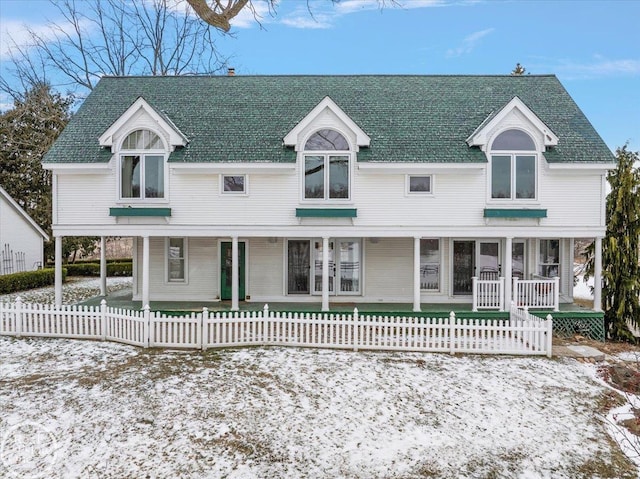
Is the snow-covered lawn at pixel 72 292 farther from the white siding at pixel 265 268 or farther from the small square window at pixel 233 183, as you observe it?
the small square window at pixel 233 183

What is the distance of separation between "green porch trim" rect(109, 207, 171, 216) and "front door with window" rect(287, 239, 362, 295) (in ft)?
14.5

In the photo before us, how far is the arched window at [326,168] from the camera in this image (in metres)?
13.4

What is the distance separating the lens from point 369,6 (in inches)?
444

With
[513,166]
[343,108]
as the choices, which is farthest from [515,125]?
[343,108]

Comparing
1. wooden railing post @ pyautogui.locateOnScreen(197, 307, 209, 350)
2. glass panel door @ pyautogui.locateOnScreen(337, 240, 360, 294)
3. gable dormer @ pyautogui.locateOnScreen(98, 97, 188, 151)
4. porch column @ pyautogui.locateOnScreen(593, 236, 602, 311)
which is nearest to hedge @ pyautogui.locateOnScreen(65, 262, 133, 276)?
gable dormer @ pyautogui.locateOnScreen(98, 97, 188, 151)

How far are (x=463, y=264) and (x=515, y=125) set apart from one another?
4.93 meters

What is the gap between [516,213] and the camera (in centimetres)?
1308

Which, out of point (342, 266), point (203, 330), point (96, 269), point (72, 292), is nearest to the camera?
point (203, 330)

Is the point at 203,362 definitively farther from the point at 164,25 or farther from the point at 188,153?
the point at 164,25

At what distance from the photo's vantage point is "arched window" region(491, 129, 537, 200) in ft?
43.5

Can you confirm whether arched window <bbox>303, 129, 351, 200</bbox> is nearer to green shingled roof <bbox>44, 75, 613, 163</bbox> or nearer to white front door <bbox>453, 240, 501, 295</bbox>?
green shingled roof <bbox>44, 75, 613, 163</bbox>

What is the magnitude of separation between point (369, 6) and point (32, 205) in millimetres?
32265

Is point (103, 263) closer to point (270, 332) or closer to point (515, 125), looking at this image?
point (270, 332)

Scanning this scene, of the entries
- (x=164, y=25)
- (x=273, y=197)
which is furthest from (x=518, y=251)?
(x=164, y=25)
